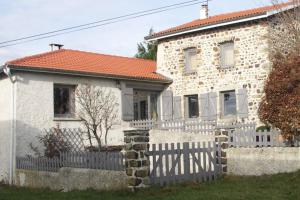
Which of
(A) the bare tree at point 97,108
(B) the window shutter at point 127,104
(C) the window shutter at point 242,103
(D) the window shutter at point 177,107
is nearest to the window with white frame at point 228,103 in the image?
(C) the window shutter at point 242,103

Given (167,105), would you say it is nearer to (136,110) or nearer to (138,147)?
(136,110)

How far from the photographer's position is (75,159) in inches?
514

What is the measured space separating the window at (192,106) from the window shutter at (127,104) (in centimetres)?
303

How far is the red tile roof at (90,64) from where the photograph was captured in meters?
19.0

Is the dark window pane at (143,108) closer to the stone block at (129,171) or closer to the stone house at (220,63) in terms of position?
the stone house at (220,63)

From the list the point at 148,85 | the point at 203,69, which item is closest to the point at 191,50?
the point at 203,69

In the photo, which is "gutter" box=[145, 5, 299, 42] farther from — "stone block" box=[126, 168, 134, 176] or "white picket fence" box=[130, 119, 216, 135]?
"stone block" box=[126, 168, 134, 176]

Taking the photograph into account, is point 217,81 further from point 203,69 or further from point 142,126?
point 142,126

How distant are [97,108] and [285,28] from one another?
27.8ft

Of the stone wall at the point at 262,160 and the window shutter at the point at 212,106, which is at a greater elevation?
the window shutter at the point at 212,106

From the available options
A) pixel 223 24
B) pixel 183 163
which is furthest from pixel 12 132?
pixel 223 24

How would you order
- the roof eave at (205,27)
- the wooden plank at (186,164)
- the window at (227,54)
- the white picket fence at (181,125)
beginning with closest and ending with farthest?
the wooden plank at (186,164) → the white picket fence at (181,125) → the roof eave at (205,27) → the window at (227,54)

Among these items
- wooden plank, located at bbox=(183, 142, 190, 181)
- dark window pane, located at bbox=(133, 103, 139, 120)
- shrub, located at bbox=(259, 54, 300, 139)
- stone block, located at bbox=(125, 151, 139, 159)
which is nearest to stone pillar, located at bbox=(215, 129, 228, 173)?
shrub, located at bbox=(259, 54, 300, 139)

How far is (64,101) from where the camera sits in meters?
19.8
